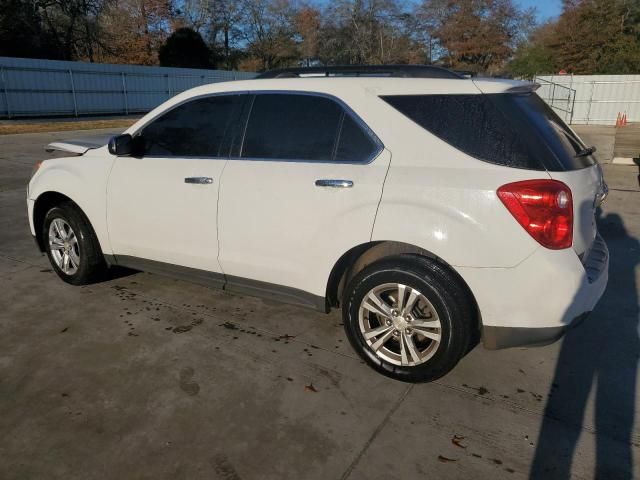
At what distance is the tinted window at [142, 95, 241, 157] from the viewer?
3.71 metres

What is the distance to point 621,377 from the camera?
126 inches


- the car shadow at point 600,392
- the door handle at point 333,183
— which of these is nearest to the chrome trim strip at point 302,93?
the door handle at point 333,183

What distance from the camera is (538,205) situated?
268cm

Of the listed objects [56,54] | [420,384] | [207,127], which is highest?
[56,54]

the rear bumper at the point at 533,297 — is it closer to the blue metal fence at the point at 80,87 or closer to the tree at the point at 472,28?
the blue metal fence at the point at 80,87

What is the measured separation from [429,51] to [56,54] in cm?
3774

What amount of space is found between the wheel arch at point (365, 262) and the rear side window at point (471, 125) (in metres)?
0.62

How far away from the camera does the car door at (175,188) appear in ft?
12.1

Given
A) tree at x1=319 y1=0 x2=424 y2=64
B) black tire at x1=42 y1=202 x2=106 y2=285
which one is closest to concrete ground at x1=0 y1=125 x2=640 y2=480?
black tire at x1=42 y1=202 x2=106 y2=285

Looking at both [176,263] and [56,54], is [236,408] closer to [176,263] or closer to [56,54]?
[176,263]

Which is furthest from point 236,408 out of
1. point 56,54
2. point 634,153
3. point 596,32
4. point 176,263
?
point 596,32

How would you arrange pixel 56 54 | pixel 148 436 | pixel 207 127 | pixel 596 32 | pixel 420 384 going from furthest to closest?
1. pixel 596 32
2. pixel 56 54
3. pixel 207 127
4. pixel 420 384
5. pixel 148 436

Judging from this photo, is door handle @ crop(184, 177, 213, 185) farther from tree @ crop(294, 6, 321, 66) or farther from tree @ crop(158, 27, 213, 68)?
tree @ crop(294, 6, 321, 66)

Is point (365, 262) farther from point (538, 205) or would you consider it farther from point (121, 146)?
point (121, 146)
